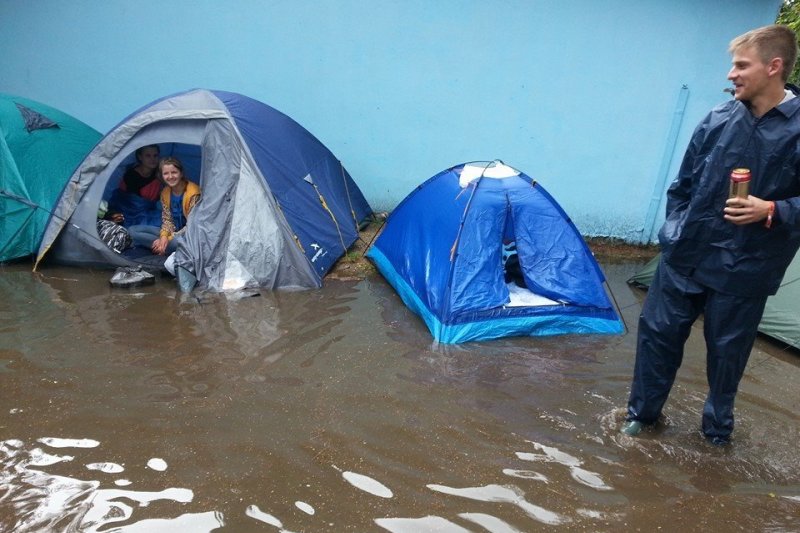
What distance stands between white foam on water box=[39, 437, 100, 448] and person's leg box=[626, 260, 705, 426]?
2889 millimetres

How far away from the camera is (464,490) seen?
2809mm

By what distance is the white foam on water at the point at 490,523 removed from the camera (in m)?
2.57

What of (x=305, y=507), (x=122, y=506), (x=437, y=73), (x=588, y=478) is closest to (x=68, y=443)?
(x=122, y=506)

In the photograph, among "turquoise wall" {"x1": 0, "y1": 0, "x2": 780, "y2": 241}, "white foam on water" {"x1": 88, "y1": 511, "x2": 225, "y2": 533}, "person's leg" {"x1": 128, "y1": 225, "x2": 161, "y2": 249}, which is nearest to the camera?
"white foam on water" {"x1": 88, "y1": 511, "x2": 225, "y2": 533}

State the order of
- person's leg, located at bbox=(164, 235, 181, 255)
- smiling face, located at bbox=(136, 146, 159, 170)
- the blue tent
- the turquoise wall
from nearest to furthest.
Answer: the blue tent, person's leg, located at bbox=(164, 235, 181, 255), smiling face, located at bbox=(136, 146, 159, 170), the turquoise wall

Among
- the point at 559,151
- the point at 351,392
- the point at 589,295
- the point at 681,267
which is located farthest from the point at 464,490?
the point at 559,151

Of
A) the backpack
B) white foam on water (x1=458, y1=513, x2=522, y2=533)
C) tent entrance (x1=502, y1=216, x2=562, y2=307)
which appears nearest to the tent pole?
tent entrance (x1=502, y1=216, x2=562, y2=307)

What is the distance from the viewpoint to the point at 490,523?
260 centimetres

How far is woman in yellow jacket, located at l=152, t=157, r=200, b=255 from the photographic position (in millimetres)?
5480

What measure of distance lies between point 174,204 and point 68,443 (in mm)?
3058

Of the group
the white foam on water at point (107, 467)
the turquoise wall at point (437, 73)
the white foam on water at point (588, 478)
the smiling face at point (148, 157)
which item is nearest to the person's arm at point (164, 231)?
the smiling face at point (148, 157)

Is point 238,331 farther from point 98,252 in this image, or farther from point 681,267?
point 681,267

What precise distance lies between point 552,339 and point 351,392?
178 cm

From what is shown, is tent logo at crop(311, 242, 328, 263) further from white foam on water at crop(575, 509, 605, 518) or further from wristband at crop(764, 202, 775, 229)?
wristband at crop(764, 202, 775, 229)
